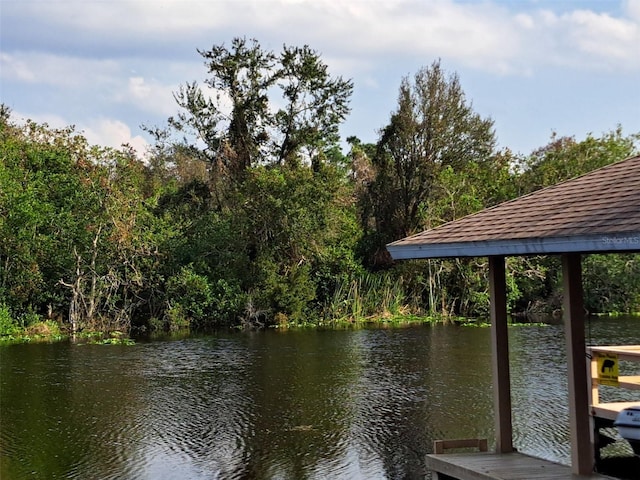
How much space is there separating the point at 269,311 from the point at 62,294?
225 inches

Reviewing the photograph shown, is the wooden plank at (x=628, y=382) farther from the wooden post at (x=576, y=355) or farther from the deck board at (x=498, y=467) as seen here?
the wooden post at (x=576, y=355)

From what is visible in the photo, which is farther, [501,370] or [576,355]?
[501,370]

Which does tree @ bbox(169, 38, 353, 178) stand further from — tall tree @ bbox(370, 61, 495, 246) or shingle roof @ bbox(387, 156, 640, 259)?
shingle roof @ bbox(387, 156, 640, 259)

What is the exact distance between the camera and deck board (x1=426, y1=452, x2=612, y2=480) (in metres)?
5.27

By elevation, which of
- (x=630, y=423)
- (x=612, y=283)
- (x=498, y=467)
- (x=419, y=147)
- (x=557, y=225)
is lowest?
(x=498, y=467)

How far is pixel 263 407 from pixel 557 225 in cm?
698

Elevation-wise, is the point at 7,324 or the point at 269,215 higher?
the point at 269,215

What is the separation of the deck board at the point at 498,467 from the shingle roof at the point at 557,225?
1.43 meters

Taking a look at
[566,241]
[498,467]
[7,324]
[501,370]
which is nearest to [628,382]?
[501,370]

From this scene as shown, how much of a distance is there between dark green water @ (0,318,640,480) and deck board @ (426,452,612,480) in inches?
67.7

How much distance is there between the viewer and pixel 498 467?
5.58 meters

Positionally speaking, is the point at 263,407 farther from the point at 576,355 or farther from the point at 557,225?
the point at 557,225

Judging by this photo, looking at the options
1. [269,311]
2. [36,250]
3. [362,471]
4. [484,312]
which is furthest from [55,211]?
[362,471]

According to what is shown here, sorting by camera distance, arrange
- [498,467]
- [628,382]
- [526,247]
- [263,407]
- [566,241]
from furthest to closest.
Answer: [263,407]
[628,382]
[498,467]
[526,247]
[566,241]
